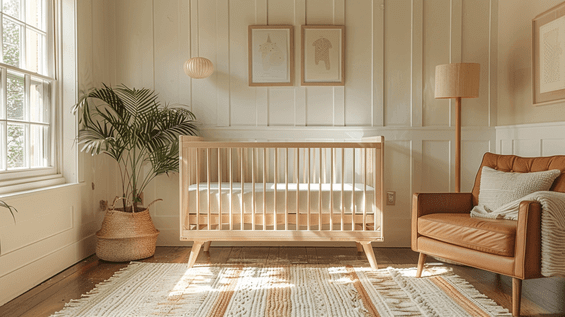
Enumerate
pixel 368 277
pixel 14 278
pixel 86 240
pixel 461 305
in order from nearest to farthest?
pixel 461 305
pixel 14 278
pixel 368 277
pixel 86 240

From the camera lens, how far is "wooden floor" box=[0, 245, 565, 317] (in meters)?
2.11

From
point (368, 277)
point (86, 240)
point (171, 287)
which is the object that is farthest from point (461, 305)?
point (86, 240)

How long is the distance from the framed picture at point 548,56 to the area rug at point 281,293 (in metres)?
1.37

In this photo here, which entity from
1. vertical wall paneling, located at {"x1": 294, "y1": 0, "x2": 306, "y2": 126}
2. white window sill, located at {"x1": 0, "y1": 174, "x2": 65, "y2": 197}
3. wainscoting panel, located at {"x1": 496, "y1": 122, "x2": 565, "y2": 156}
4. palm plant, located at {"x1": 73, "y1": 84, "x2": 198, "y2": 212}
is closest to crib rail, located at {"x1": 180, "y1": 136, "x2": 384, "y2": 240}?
palm plant, located at {"x1": 73, "y1": 84, "x2": 198, "y2": 212}

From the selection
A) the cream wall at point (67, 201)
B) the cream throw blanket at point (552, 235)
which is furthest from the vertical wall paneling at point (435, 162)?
the cream wall at point (67, 201)

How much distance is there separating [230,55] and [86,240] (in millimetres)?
1829

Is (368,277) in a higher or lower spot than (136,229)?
lower

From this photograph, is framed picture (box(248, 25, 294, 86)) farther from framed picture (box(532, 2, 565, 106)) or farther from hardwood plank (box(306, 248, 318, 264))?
framed picture (box(532, 2, 565, 106))

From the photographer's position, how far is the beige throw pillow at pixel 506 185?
2316 mm

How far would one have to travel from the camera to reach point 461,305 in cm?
210

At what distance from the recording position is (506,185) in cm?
245

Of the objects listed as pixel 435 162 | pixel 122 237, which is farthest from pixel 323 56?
pixel 122 237

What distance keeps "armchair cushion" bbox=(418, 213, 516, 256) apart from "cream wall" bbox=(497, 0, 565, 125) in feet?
3.61

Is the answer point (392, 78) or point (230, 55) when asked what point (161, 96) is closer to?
point (230, 55)
